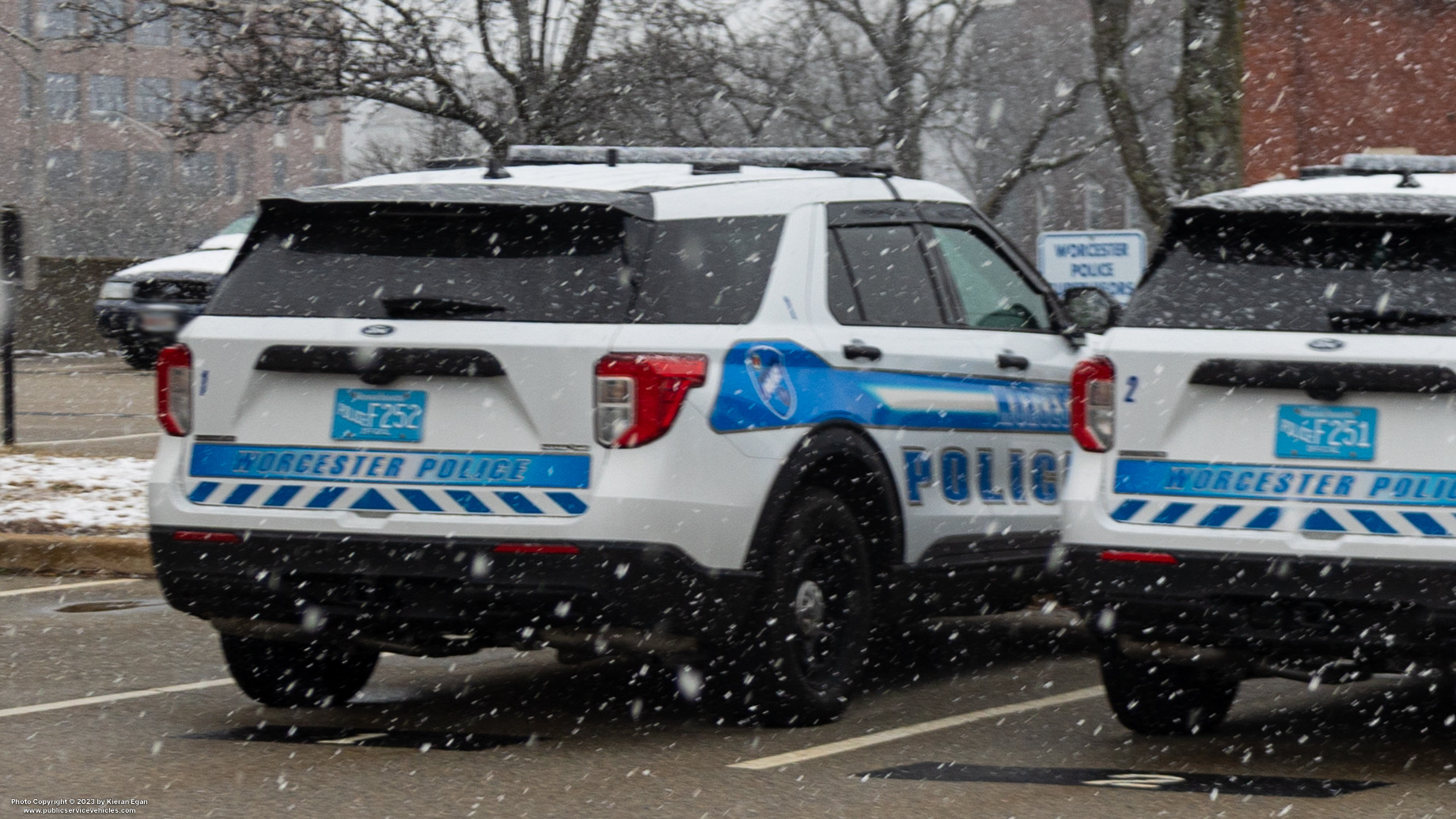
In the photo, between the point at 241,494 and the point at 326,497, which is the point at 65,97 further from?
the point at 326,497

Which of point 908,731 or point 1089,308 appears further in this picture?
point 1089,308

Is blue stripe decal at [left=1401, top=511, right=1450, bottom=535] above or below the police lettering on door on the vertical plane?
above

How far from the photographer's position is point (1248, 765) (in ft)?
21.9

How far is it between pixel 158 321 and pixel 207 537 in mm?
17139

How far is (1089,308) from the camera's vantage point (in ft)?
27.9

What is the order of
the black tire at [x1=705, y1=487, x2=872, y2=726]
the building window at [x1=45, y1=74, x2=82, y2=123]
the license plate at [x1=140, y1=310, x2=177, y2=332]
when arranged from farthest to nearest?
the building window at [x1=45, y1=74, x2=82, y2=123] → the license plate at [x1=140, y1=310, x2=177, y2=332] → the black tire at [x1=705, y1=487, x2=872, y2=726]

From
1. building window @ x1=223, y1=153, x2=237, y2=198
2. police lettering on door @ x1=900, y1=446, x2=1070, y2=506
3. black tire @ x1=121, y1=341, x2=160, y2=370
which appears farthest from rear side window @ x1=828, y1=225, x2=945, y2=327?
building window @ x1=223, y1=153, x2=237, y2=198

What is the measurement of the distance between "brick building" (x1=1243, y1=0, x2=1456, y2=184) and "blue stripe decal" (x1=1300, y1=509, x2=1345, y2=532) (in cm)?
1453

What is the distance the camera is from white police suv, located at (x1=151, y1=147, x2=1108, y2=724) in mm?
6602

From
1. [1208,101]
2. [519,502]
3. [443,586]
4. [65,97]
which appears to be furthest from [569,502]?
[65,97]

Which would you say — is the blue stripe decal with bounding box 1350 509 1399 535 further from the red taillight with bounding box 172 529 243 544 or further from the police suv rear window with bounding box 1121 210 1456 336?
the red taillight with bounding box 172 529 243 544

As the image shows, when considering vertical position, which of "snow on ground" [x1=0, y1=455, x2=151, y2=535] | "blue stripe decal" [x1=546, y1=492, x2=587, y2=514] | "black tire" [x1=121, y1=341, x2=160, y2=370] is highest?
"blue stripe decal" [x1=546, y1=492, x2=587, y2=514]

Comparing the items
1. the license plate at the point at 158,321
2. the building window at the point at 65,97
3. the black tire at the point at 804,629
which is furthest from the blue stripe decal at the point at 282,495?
the building window at the point at 65,97

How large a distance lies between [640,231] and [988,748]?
1.95m
